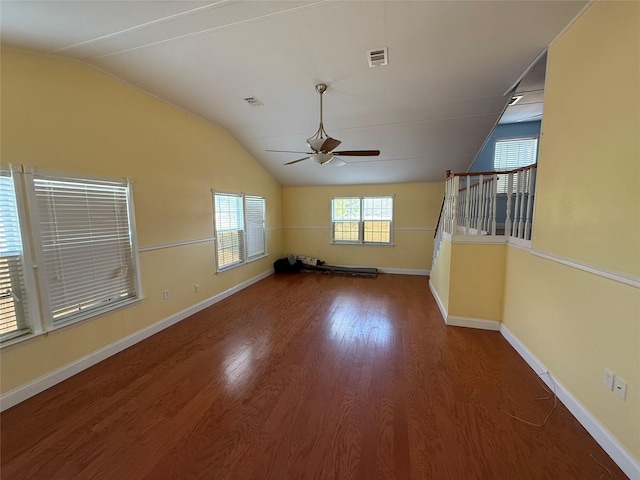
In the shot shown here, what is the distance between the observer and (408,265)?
252 inches

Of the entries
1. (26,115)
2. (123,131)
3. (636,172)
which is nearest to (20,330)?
(26,115)

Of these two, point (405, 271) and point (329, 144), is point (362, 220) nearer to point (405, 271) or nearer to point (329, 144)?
point (405, 271)

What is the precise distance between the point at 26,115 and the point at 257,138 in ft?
9.79

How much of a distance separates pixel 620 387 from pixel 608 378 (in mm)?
84

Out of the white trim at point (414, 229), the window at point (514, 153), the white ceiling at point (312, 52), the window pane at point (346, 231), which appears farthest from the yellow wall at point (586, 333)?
the window at point (514, 153)

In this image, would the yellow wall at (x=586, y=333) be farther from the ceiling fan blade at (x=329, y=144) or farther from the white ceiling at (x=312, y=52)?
the ceiling fan blade at (x=329, y=144)

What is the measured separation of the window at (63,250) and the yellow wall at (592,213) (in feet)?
13.9

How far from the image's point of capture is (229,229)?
4785 millimetres

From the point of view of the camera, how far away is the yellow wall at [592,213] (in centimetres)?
150

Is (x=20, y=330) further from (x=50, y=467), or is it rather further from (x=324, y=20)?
(x=324, y=20)

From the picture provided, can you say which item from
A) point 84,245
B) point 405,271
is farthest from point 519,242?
point 84,245

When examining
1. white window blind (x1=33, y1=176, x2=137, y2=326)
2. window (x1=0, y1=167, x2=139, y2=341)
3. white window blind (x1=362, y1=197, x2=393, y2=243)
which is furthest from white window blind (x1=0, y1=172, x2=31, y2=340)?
white window blind (x1=362, y1=197, x2=393, y2=243)

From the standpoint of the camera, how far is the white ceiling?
1.97 metres

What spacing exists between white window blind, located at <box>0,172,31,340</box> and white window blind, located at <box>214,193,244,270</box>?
2.41 meters
